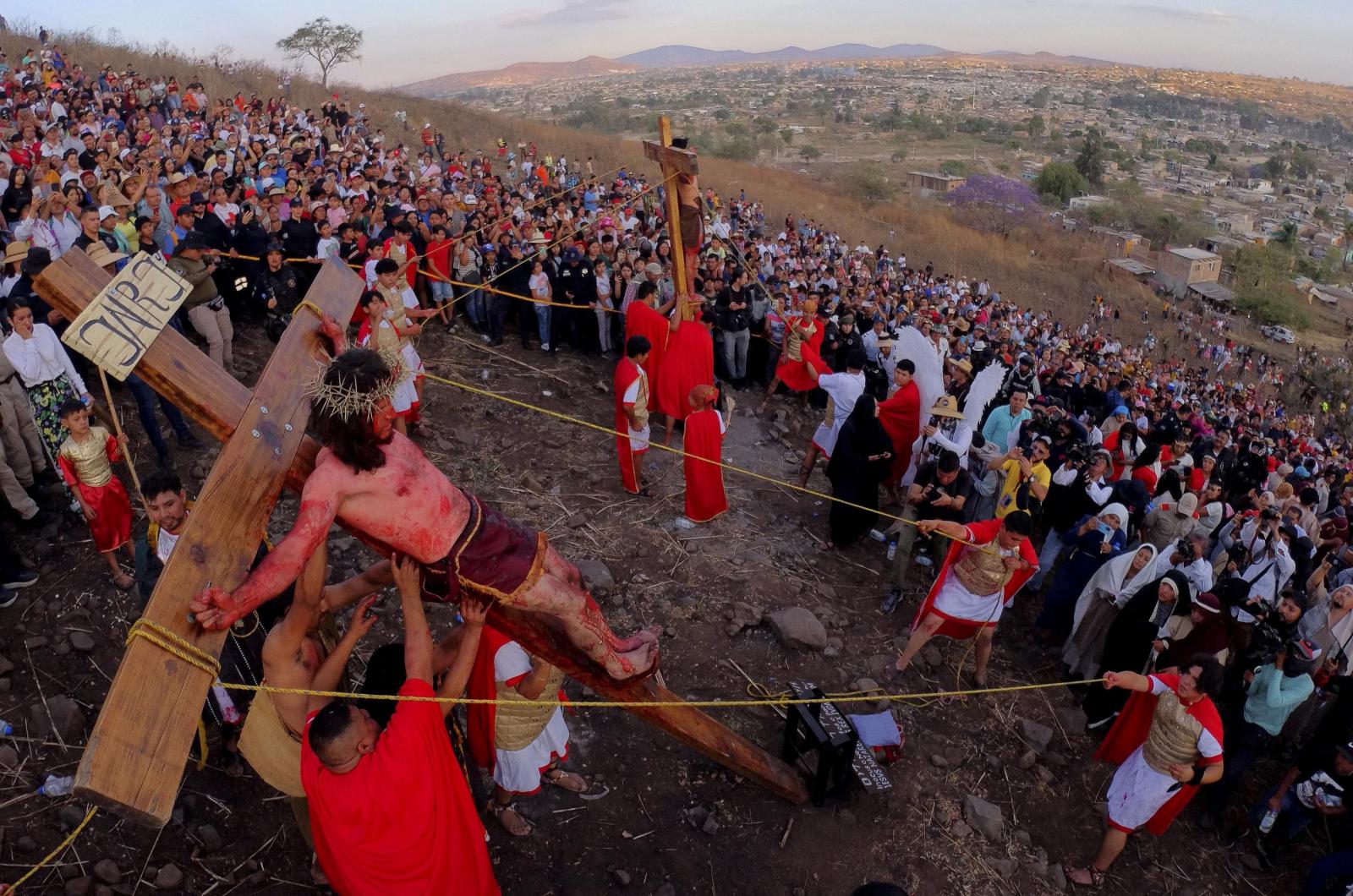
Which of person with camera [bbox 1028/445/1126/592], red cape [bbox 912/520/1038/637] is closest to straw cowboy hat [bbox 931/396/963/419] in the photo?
person with camera [bbox 1028/445/1126/592]

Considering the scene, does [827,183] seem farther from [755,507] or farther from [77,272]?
[77,272]

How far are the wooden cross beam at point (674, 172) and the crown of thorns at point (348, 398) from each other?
6.03 m

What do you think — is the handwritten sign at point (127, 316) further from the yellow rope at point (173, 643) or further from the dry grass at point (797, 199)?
the dry grass at point (797, 199)

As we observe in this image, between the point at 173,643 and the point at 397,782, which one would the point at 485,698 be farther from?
the point at 173,643

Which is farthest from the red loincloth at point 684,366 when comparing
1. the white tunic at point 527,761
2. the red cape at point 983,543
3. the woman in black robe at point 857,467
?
the white tunic at point 527,761

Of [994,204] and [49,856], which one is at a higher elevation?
[49,856]

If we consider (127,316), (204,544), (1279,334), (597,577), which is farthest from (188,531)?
(1279,334)

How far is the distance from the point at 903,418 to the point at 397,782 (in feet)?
24.3

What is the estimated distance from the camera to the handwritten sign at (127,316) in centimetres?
279

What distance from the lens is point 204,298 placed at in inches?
344

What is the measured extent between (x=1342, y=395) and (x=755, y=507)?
4085 cm

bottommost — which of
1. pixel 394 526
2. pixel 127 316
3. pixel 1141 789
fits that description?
pixel 1141 789

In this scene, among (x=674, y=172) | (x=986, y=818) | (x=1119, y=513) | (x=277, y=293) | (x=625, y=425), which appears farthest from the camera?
(x=277, y=293)

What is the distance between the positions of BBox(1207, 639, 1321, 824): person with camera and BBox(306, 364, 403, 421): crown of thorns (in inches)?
265
